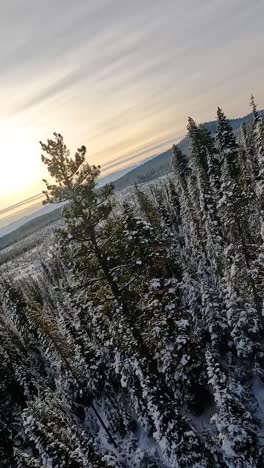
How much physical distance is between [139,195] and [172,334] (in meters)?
28.7

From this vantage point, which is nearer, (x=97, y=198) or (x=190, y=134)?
(x=97, y=198)

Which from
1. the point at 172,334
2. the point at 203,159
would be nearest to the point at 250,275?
the point at 172,334

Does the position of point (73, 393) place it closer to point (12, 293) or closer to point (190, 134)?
point (12, 293)

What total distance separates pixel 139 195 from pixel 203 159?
9.76m

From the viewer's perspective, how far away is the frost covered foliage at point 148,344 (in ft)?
59.7

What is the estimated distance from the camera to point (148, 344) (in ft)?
76.5

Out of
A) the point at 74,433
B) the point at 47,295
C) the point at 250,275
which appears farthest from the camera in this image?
the point at 47,295

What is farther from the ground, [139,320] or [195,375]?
[139,320]

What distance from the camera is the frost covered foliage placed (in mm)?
18188

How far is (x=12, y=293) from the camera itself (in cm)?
5347

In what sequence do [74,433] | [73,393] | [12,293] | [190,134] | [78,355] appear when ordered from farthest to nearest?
1. [12,293]
2. [190,134]
3. [73,393]
4. [78,355]
5. [74,433]

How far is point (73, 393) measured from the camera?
42.0m

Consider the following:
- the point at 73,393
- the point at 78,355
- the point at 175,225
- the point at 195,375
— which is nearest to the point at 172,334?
the point at 195,375

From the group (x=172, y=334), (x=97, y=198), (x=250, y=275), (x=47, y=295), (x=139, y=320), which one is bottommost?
(x=47, y=295)
